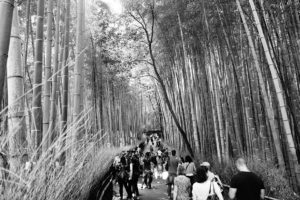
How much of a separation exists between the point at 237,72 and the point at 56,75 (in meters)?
3.26

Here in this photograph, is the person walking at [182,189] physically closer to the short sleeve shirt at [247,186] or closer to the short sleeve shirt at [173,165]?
the short sleeve shirt at [247,186]

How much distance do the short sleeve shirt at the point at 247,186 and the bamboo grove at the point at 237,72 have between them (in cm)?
138

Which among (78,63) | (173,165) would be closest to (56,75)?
(78,63)

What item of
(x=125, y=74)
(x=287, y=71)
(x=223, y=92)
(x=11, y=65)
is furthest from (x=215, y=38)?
(x=11, y=65)

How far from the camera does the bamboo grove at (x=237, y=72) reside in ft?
12.5

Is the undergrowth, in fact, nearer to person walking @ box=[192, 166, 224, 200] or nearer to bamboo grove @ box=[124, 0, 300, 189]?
bamboo grove @ box=[124, 0, 300, 189]

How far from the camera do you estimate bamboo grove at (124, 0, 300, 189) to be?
380cm

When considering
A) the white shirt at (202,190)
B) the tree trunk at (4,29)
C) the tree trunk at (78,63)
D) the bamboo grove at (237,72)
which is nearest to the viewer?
the tree trunk at (4,29)

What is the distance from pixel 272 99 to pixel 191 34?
2714 mm

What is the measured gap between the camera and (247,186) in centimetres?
219

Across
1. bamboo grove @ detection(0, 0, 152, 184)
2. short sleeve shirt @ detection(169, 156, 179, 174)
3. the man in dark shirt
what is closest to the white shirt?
the man in dark shirt

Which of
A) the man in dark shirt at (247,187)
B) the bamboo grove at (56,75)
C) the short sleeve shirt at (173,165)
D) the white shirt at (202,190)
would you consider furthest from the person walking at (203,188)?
the short sleeve shirt at (173,165)

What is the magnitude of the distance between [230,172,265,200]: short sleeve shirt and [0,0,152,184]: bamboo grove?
1259 millimetres

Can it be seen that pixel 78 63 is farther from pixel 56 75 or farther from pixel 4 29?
pixel 4 29
